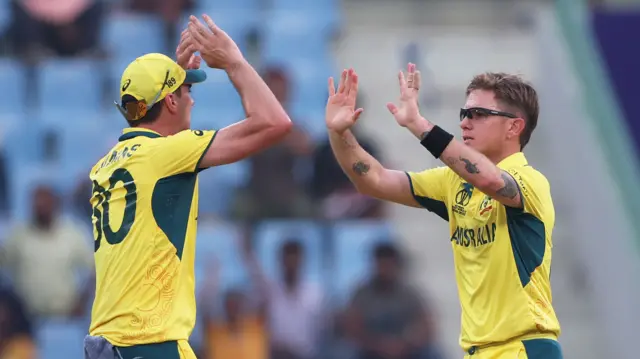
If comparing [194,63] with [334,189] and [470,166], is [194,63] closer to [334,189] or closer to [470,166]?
[470,166]

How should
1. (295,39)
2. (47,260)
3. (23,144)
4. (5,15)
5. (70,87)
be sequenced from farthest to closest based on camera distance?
(295,39) → (5,15) → (70,87) → (23,144) → (47,260)

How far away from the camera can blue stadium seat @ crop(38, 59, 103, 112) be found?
13773mm

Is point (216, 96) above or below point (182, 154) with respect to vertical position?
above

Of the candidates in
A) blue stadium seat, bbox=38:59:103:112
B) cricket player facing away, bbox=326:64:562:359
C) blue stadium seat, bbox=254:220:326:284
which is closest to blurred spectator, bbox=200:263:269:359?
blue stadium seat, bbox=254:220:326:284

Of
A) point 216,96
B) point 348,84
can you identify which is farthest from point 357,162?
point 216,96

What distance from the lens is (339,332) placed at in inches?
459

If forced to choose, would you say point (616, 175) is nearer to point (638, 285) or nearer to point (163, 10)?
point (638, 285)

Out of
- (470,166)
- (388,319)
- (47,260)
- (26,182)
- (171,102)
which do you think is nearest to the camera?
(470,166)

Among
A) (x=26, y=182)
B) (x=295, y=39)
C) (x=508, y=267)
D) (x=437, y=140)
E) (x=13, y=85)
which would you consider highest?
(x=295, y=39)

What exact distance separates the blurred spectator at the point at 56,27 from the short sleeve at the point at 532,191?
8.34 metres

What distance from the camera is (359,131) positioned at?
13.1m

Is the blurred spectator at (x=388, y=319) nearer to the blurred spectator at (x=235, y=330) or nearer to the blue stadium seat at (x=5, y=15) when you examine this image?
the blurred spectator at (x=235, y=330)

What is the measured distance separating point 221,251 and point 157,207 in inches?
244

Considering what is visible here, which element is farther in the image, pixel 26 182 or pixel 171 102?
pixel 26 182
